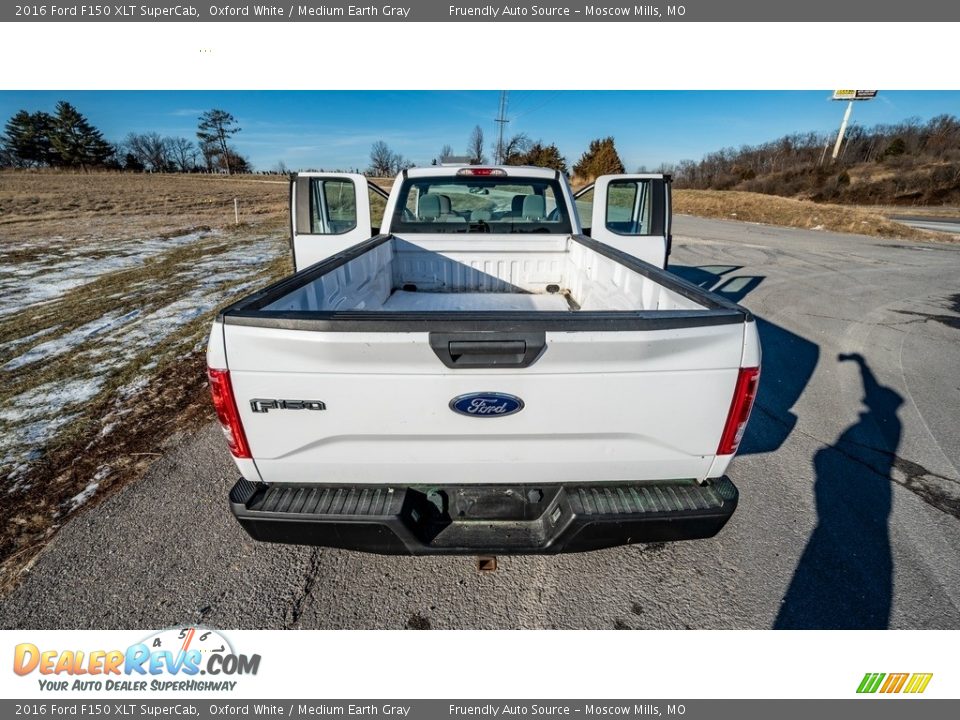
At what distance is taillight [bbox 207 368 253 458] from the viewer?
160 cm

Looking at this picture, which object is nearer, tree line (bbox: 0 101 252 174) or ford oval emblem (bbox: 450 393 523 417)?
ford oval emblem (bbox: 450 393 523 417)

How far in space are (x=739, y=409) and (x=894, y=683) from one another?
59.3 inches

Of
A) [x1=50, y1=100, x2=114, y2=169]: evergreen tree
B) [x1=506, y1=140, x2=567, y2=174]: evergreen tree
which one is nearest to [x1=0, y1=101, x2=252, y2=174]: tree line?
[x1=50, y1=100, x2=114, y2=169]: evergreen tree

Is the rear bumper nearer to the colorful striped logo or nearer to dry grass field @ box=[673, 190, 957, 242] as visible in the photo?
the colorful striped logo

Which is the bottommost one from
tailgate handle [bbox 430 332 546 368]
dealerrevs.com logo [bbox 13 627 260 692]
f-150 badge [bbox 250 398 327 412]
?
dealerrevs.com logo [bbox 13 627 260 692]

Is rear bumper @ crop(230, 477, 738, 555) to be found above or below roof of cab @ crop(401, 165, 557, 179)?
below

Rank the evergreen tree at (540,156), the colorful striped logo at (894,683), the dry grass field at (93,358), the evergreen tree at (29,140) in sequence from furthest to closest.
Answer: the evergreen tree at (29,140) → the evergreen tree at (540,156) → the dry grass field at (93,358) → the colorful striped logo at (894,683)

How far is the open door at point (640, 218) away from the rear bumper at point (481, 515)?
10.6 feet

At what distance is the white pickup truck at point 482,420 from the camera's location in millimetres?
1581

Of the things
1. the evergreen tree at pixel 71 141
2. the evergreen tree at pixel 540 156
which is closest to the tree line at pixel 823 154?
the evergreen tree at pixel 540 156

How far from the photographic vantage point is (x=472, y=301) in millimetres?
4086

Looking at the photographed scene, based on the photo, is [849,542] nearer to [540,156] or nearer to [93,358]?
[93,358]

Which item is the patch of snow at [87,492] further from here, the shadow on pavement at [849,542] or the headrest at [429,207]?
the shadow on pavement at [849,542]

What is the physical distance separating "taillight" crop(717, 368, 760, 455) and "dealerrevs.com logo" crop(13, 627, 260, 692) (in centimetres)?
232
